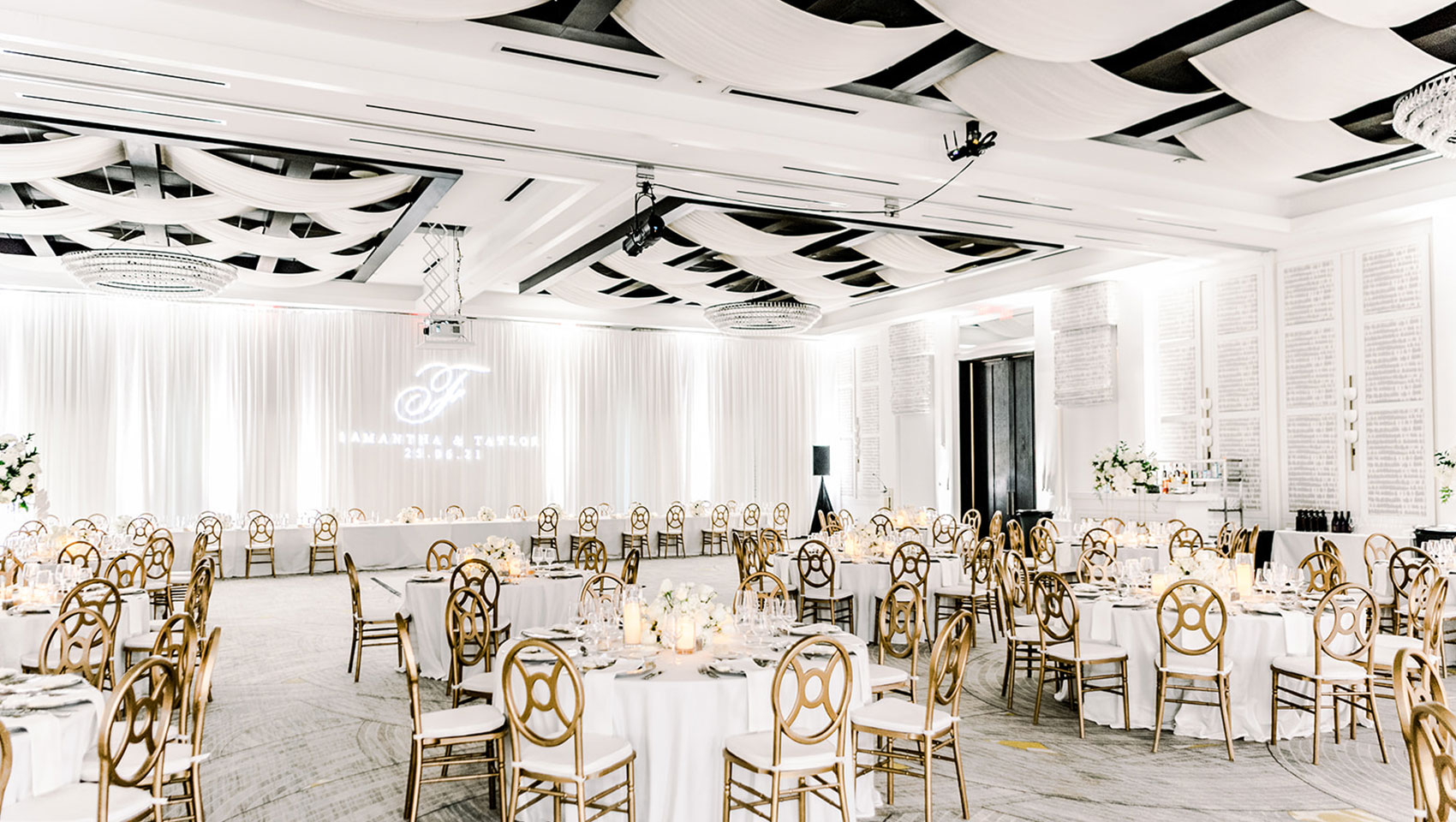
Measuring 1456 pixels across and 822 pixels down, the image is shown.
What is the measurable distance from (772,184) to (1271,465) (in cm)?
662

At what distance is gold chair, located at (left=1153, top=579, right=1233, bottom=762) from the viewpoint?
5.48 m

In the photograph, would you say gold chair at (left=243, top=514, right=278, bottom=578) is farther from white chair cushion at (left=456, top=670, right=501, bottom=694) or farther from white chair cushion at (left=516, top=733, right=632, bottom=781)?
white chair cushion at (left=516, top=733, right=632, bottom=781)

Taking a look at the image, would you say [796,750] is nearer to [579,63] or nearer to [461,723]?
[461,723]

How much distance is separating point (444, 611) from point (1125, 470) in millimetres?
7677

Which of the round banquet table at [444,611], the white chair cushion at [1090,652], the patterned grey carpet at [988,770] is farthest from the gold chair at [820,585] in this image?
the white chair cushion at [1090,652]

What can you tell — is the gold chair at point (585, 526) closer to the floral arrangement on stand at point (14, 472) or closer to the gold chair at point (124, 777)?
the floral arrangement on stand at point (14, 472)

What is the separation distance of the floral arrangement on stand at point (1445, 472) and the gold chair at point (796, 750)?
7202 millimetres

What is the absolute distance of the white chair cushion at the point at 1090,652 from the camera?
5.83 metres

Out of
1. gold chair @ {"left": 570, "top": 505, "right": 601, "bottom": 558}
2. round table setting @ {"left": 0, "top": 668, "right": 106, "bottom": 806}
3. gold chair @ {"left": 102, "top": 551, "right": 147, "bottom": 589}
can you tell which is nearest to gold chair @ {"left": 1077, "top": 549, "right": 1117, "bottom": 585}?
round table setting @ {"left": 0, "top": 668, "right": 106, "bottom": 806}

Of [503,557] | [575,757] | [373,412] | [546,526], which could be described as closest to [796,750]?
[575,757]

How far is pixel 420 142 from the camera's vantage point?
6559mm

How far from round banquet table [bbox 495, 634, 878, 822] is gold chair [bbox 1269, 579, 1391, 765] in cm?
293

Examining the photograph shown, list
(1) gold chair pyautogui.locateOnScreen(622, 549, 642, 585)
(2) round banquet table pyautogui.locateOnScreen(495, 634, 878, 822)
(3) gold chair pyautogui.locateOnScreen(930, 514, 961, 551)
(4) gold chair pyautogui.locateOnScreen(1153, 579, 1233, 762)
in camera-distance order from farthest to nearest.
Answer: (3) gold chair pyautogui.locateOnScreen(930, 514, 961, 551)
(1) gold chair pyautogui.locateOnScreen(622, 549, 642, 585)
(4) gold chair pyautogui.locateOnScreen(1153, 579, 1233, 762)
(2) round banquet table pyautogui.locateOnScreen(495, 634, 878, 822)

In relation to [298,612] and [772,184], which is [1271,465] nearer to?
[772,184]
